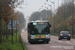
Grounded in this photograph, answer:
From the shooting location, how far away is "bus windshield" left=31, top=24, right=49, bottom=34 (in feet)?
78.8

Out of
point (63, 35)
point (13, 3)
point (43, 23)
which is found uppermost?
point (13, 3)

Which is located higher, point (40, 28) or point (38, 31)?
point (40, 28)

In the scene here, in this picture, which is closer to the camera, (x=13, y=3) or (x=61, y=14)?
(x=13, y=3)

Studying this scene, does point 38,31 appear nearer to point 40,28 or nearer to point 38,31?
point 38,31

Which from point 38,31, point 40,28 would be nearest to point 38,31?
point 38,31

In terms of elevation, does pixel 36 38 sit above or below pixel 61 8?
below

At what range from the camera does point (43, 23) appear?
2444cm

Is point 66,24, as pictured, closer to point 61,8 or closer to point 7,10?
point 61,8

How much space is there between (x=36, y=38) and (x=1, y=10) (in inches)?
332

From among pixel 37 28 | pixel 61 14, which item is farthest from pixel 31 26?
pixel 61 14

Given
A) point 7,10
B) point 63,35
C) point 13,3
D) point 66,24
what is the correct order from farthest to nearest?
point 66,24
point 63,35
point 7,10
point 13,3

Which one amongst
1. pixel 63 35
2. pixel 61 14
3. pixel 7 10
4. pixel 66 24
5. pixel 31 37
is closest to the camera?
pixel 7 10

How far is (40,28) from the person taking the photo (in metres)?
24.1

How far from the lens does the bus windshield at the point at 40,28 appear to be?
24.0 meters
